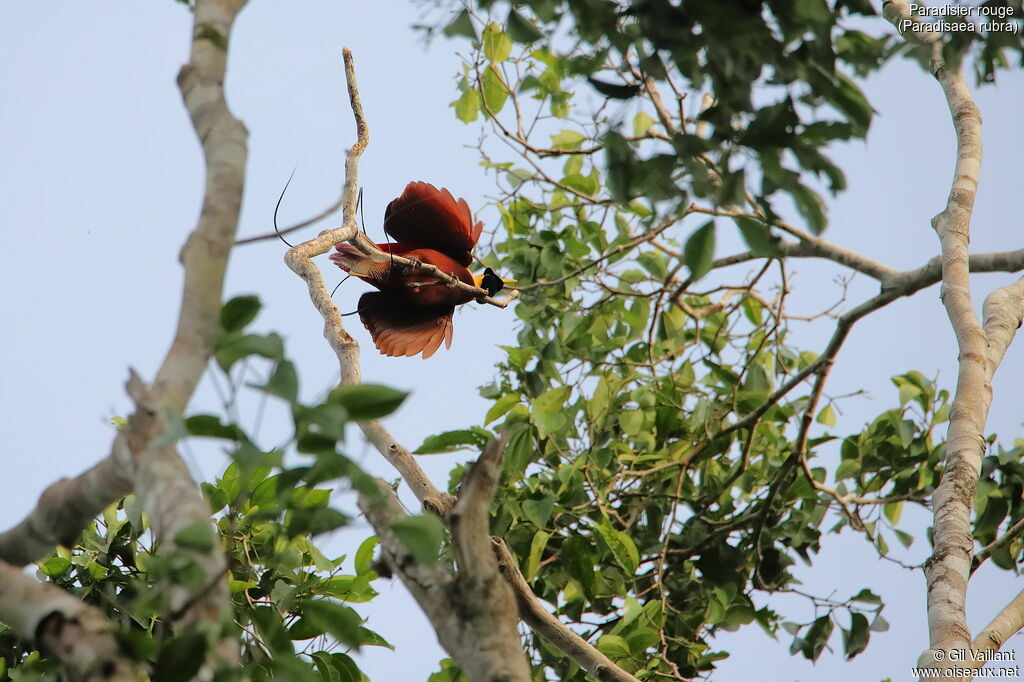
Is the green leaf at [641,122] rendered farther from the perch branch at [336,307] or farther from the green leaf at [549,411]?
the perch branch at [336,307]

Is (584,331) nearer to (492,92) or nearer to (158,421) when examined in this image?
(492,92)

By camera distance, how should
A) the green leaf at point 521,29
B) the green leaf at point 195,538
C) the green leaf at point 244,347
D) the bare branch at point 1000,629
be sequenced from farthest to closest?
the bare branch at point 1000,629
the green leaf at point 521,29
the green leaf at point 244,347
the green leaf at point 195,538

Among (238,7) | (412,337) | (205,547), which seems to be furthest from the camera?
(412,337)

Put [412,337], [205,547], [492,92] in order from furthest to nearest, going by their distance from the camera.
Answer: [492,92], [412,337], [205,547]

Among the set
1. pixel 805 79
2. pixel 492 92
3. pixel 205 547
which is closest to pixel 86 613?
pixel 205 547

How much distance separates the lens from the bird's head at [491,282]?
99.5 inches

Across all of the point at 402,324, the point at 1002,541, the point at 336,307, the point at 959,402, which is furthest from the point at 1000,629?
the point at 402,324

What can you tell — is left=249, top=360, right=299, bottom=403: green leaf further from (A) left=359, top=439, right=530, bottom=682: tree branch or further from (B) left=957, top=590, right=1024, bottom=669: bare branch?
(B) left=957, top=590, right=1024, bottom=669: bare branch

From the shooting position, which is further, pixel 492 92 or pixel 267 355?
pixel 492 92

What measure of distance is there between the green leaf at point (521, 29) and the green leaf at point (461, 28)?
6 centimetres

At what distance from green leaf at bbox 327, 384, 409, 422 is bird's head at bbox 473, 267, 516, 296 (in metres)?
1.68

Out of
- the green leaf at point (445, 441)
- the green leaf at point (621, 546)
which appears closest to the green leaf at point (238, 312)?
the green leaf at point (445, 441)

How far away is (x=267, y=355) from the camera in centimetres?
79

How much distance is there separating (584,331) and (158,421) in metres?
1.68
